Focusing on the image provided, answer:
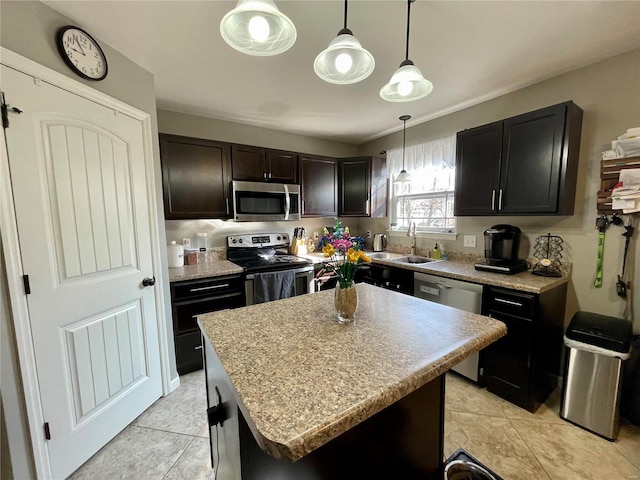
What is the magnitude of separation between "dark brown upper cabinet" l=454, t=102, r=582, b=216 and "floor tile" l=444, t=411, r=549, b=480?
1.58 metres

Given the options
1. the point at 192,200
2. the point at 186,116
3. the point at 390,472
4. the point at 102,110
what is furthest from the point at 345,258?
the point at 186,116

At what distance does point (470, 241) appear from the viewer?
275cm

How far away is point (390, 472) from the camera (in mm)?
980

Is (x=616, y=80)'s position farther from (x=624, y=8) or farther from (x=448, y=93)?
(x=448, y=93)

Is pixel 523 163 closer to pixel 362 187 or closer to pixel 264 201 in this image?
pixel 362 187

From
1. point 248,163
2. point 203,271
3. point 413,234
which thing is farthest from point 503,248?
point 203,271

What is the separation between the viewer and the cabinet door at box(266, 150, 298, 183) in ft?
9.73

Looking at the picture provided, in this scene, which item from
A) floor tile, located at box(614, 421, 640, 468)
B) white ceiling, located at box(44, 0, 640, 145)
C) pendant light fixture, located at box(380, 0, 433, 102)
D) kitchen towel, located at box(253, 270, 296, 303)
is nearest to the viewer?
pendant light fixture, located at box(380, 0, 433, 102)

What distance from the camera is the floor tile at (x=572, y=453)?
4.74 ft

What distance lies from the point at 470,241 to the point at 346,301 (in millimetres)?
2157

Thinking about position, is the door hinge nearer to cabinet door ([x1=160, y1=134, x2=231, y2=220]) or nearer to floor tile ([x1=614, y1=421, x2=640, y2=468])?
cabinet door ([x1=160, y1=134, x2=231, y2=220])

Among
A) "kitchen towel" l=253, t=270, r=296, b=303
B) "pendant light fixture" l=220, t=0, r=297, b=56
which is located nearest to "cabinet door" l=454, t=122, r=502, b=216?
"kitchen towel" l=253, t=270, r=296, b=303

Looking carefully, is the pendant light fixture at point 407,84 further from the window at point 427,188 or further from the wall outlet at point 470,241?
the wall outlet at point 470,241

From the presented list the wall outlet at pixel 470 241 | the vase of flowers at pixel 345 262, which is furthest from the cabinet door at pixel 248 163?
the wall outlet at pixel 470 241
